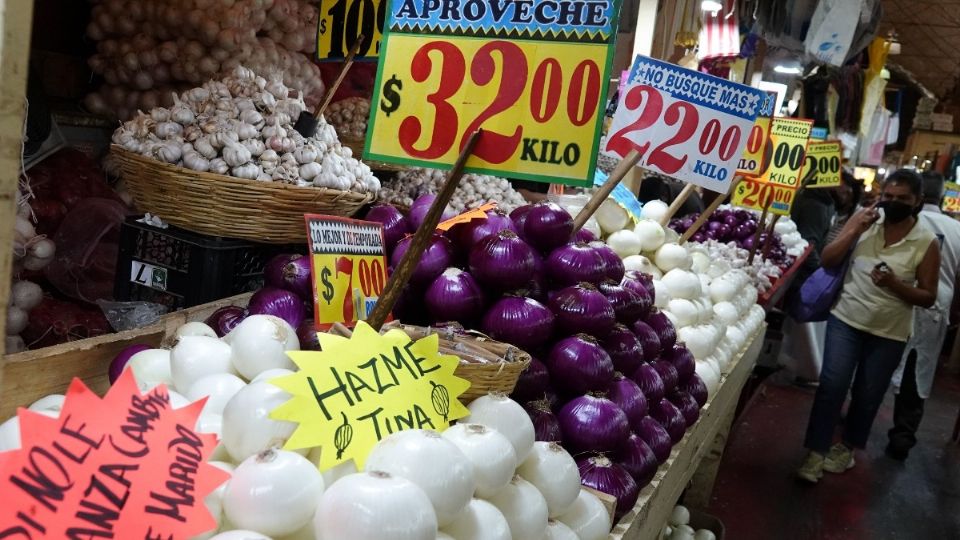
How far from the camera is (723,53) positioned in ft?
19.5

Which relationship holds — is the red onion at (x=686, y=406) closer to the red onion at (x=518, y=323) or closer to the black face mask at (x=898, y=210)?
the red onion at (x=518, y=323)

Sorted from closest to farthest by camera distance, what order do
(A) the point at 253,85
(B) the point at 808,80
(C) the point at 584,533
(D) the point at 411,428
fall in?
(D) the point at 411,428 < (C) the point at 584,533 < (A) the point at 253,85 < (B) the point at 808,80

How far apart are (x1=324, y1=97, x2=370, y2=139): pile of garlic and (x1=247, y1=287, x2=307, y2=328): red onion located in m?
1.83

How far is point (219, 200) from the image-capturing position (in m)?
2.08

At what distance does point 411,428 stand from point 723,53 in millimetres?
5516

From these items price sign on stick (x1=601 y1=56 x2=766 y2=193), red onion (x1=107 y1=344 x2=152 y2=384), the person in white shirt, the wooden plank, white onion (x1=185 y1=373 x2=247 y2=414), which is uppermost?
price sign on stick (x1=601 y1=56 x2=766 y2=193)

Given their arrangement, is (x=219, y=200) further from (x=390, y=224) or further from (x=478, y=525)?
(x=478, y=525)

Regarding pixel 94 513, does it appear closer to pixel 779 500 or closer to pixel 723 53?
pixel 779 500

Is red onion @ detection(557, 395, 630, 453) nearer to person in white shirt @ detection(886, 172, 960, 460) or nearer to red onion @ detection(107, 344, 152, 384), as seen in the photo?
red onion @ detection(107, 344, 152, 384)

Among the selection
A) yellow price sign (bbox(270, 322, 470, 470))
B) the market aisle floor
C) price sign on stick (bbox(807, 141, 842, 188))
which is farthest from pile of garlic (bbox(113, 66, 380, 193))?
price sign on stick (bbox(807, 141, 842, 188))

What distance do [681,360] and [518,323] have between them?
1.01 meters

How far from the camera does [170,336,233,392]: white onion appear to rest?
4.49ft

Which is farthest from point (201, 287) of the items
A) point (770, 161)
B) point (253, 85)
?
point (770, 161)

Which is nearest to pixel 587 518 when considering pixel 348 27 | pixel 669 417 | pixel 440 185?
pixel 669 417
